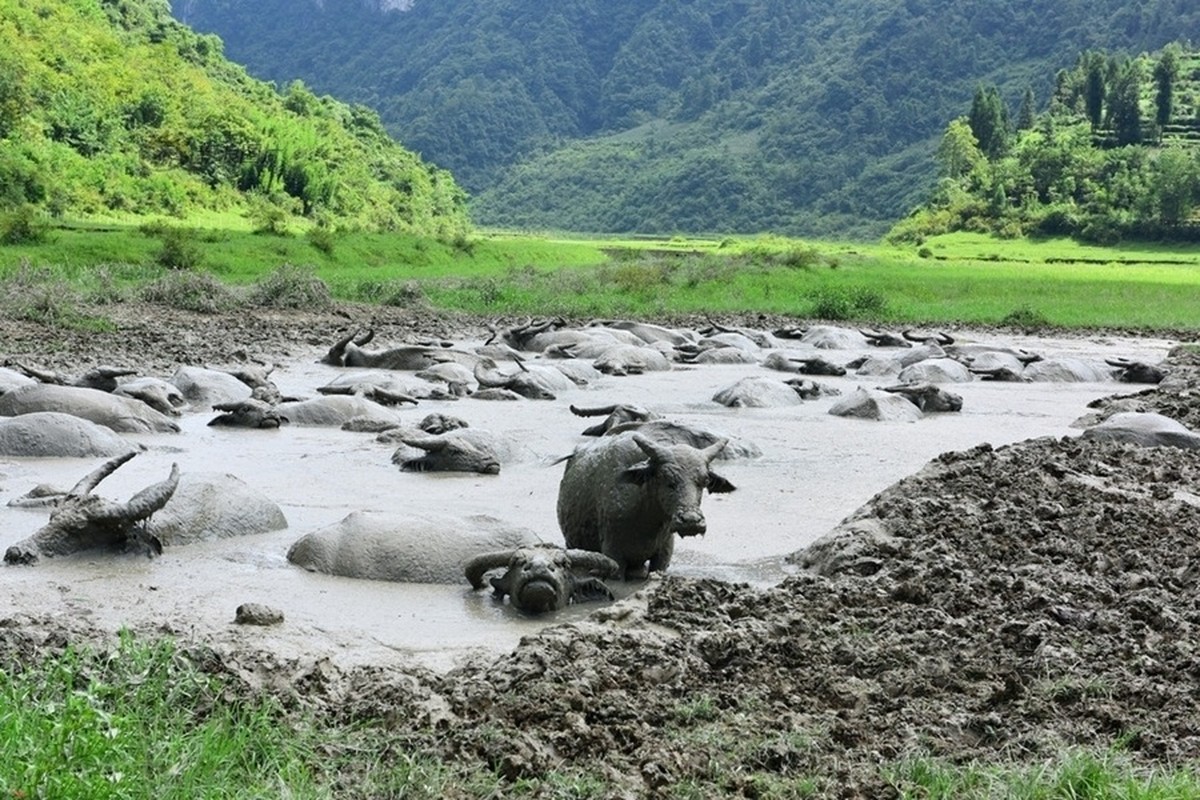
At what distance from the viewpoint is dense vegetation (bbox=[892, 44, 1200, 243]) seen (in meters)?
65.9

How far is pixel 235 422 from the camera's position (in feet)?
42.6

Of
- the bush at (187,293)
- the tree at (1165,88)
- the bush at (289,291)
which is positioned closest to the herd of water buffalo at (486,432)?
the bush at (289,291)

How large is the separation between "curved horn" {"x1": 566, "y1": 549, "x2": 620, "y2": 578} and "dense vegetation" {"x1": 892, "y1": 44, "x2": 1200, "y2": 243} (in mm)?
63426

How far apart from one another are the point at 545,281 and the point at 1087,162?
49.6 m

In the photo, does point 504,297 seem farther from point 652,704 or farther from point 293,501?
point 652,704

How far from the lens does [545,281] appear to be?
37062mm

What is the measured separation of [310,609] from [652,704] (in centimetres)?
246

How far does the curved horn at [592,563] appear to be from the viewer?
701 centimetres

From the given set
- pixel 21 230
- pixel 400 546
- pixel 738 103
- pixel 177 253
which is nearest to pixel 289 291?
pixel 177 253

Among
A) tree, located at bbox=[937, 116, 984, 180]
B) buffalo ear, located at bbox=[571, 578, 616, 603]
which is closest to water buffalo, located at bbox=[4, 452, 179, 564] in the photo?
buffalo ear, located at bbox=[571, 578, 616, 603]

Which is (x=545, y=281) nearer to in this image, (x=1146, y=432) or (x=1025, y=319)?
(x=1025, y=319)

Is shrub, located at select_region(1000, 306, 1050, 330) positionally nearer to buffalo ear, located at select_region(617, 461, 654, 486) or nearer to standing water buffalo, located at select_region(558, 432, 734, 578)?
standing water buffalo, located at select_region(558, 432, 734, 578)

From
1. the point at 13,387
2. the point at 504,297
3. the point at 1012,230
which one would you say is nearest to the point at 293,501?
the point at 13,387

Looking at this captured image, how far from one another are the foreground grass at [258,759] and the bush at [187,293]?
20.8 meters
